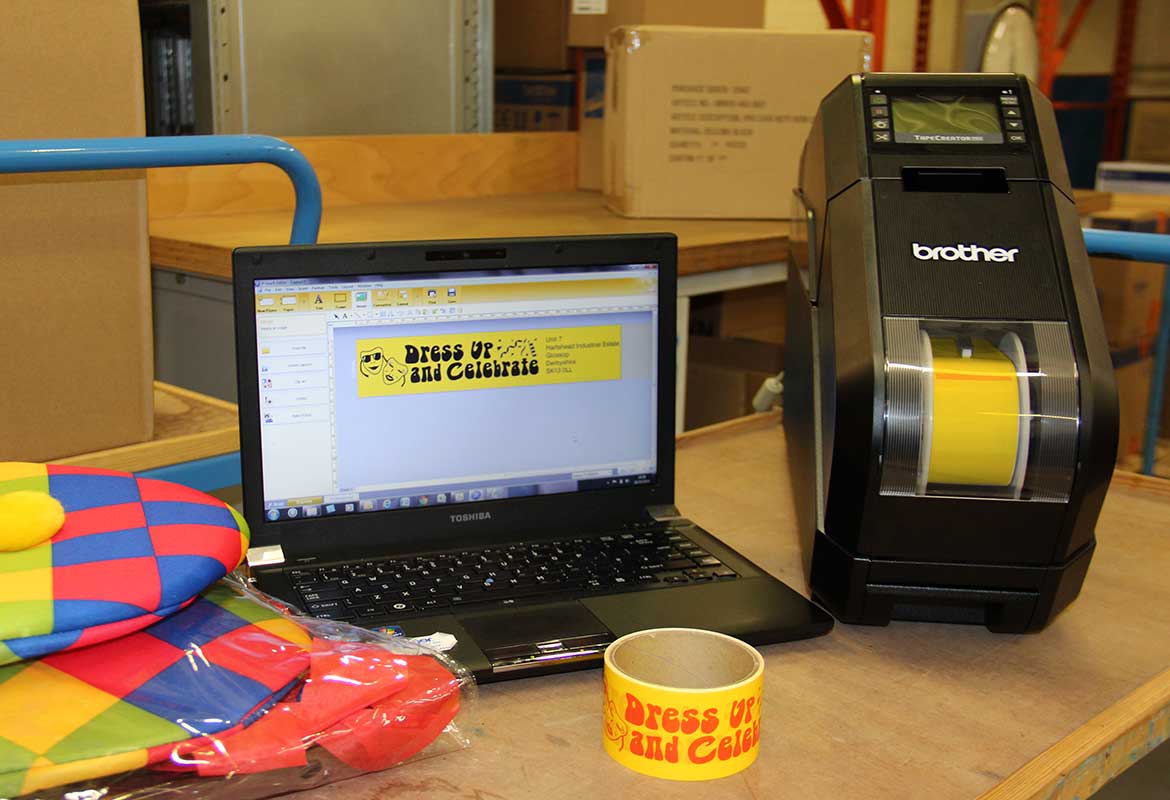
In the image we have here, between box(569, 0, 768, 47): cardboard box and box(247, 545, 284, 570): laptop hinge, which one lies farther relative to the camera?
box(569, 0, 768, 47): cardboard box

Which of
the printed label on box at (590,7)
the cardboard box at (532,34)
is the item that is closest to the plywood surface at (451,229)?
the printed label on box at (590,7)

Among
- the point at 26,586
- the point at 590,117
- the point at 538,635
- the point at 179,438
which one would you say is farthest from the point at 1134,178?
the point at 26,586

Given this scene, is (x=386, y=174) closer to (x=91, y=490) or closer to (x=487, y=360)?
(x=487, y=360)

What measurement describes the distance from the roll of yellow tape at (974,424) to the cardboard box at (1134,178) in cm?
342

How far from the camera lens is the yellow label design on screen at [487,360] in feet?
2.66

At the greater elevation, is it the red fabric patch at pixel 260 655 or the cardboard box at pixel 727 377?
the red fabric patch at pixel 260 655

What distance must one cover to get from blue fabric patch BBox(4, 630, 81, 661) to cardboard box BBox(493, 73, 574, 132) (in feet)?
7.28

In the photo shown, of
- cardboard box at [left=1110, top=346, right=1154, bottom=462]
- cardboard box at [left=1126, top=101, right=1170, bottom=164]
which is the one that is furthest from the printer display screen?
cardboard box at [left=1126, top=101, right=1170, bottom=164]

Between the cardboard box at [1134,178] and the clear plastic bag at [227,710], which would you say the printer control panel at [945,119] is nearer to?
the clear plastic bag at [227,710]

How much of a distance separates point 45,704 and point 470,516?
36 cm

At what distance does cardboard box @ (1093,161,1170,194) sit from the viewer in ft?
12.4

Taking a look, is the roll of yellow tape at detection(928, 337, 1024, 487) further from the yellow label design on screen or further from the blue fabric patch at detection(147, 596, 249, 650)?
the blue fabric patch at detection(147, 596, 249, 650)

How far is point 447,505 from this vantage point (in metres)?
0.83

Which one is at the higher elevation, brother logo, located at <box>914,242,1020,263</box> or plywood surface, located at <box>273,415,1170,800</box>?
brother logo, located at <box>914,242,1020,263</box>
